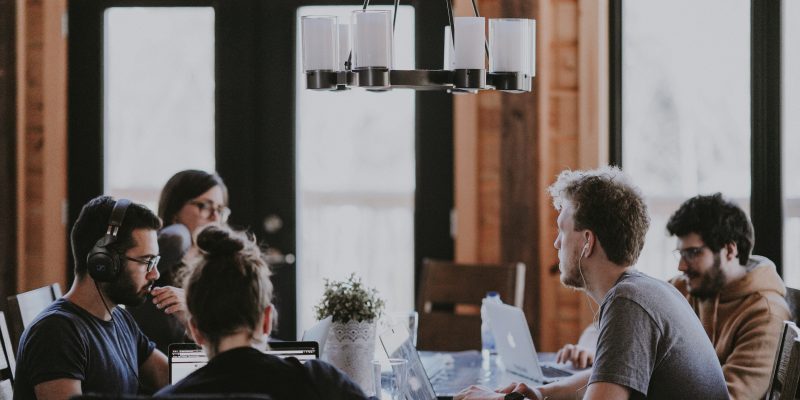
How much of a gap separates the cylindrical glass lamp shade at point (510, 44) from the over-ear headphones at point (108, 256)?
3.32 feet

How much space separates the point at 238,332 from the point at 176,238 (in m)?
1.28

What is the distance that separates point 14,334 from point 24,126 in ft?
6.12

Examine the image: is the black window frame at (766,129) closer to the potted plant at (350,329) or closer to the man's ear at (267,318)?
the potted plant at (350,329)

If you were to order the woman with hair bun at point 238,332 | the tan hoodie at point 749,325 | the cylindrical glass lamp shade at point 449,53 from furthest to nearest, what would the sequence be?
the tan hoodie at point 749,325, the cylindrical glass lamp shade at point 449,53, the woman with hair bun at point 238,332

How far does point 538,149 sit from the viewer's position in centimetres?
402

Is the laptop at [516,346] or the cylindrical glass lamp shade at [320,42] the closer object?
the cylindrical glass lamp shade at [320,42]

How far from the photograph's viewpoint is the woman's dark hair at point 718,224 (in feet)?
9.54

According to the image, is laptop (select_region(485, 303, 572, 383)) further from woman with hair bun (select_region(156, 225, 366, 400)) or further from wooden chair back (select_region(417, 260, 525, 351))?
woman with hair bun (select_region(156, 225, 366, 400))

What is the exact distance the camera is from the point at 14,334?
2779 millimetres

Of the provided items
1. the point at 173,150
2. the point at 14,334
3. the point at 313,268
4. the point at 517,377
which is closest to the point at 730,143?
the point at 517,377

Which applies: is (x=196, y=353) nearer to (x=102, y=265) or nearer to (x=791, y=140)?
(x=102, y=265)

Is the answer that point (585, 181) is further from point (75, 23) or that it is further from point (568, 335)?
point (75, 23)

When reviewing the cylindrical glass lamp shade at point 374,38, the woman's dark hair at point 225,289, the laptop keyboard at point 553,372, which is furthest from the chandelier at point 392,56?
the laptop keyboard at point 553,372

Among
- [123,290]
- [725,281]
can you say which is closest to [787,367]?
[725,281]
